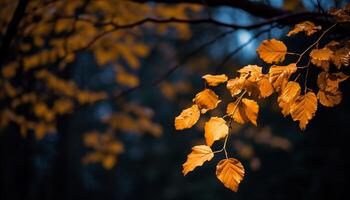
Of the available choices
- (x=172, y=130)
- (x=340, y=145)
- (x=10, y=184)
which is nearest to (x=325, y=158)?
(x=340, y=145)

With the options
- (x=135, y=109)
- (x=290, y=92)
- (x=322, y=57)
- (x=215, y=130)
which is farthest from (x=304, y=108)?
(x=135, y=109)

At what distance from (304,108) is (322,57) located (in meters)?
0.19

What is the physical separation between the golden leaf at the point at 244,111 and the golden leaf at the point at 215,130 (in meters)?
0.06

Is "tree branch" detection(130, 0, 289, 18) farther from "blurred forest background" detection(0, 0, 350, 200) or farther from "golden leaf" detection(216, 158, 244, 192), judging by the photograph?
"golden leaf" detection(216, 158, 244, 192)

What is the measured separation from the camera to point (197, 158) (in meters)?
1.18

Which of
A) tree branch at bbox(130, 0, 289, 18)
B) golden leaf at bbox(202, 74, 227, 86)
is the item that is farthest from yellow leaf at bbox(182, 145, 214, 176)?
tree branch at bbox(130, 0, 289, 18)

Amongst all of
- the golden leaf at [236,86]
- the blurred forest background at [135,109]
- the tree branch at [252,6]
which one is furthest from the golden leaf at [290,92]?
the tree branch at [252,6]

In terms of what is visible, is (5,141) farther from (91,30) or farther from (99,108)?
(99,108)

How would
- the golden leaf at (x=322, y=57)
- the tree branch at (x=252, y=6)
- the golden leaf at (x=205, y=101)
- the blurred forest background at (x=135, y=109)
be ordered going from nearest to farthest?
the golden leaf at (x=322, y=57) → the golden leaf at (x=205, y=101) → the tree branch at (x=252, y=6) → the blurred forest background at (x=135, y=109)

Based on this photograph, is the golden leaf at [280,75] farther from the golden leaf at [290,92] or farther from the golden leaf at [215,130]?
the golden leaf at [215,130]

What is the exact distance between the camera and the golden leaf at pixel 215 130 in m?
1.20

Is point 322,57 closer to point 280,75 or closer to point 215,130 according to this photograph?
point 280,75

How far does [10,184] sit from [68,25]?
360 cm

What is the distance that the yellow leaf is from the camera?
3.80 ft
